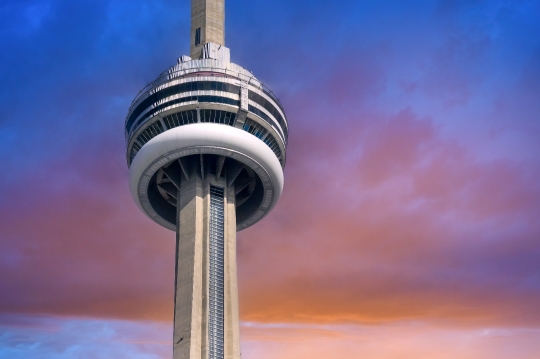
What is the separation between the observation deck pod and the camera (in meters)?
98.7

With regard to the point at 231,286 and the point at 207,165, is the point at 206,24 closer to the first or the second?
the point at 207,165

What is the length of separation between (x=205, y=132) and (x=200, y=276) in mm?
18586

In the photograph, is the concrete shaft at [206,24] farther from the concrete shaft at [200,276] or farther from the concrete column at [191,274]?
the concrete column at [191,274]

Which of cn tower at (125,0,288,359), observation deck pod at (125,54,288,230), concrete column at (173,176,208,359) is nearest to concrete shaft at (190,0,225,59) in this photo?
cn tower at (125,0,288,359)

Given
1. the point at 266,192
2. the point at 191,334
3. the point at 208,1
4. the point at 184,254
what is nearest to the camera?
the point at 191,334

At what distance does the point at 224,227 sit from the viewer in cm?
9938

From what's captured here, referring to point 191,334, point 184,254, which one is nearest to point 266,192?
point 184,254

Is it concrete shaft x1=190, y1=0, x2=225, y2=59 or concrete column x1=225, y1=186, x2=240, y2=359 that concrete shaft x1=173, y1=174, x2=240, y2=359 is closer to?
concrete column x1=225, y1=186, x2=240, y2=359

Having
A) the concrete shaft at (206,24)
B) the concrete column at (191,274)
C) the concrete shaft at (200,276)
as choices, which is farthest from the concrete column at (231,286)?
the concrete shaft at (206,24)

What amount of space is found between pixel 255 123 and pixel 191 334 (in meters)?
29.9

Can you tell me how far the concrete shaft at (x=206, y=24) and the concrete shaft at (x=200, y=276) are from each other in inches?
874

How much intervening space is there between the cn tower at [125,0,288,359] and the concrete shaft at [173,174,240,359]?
130 mm

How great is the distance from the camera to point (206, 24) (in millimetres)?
112625

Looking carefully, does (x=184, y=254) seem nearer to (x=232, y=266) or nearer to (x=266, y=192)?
(x=232, y=266)
